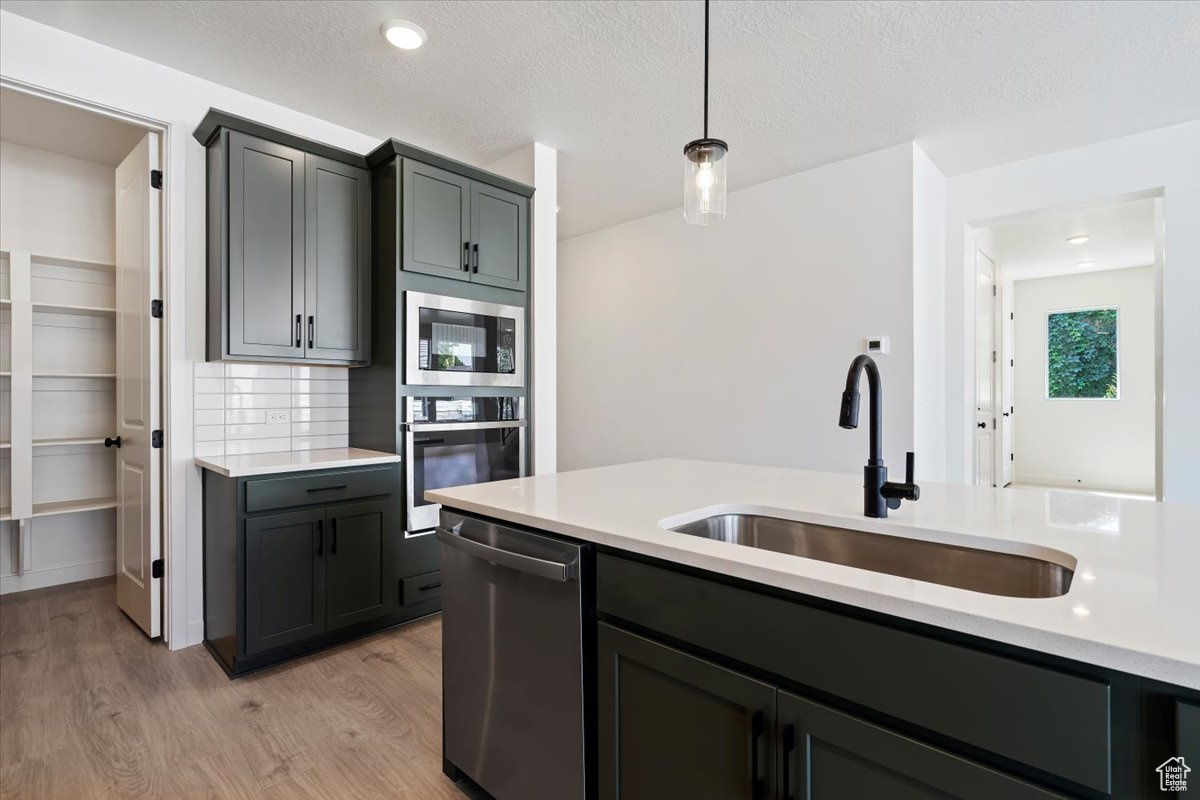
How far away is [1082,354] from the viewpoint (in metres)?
7.48

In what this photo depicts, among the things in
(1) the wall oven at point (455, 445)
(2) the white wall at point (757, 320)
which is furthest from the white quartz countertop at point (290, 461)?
(2) the white wall at point (757, 320)

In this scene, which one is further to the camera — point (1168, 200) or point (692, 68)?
point (1168, 200)

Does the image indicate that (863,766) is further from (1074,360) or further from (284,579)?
(1074,360)

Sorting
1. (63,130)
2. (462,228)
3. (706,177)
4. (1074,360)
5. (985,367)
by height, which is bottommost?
(985,367)

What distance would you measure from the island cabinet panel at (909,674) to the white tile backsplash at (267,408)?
2526mm

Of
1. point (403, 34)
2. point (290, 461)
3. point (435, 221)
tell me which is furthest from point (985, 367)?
point (290, 461)

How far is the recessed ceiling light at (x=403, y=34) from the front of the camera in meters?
2.35

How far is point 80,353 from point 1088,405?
10075 millimetres

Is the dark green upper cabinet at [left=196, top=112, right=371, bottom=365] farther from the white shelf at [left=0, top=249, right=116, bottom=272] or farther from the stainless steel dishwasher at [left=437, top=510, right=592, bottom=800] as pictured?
the stainless steel dishwasher at [left=437, top=510, right=592, bottom=800]

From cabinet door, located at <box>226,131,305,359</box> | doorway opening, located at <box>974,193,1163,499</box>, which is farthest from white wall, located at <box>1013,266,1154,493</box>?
cabinet door, located at <box>226,131,305,359</box>

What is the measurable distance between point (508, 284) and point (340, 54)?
4.32 ft

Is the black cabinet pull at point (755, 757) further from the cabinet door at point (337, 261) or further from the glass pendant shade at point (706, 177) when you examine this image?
the cabinet door at point (337, 261)

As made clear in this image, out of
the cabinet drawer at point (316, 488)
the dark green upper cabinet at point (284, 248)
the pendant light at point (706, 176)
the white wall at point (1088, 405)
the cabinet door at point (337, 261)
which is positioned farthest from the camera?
the white wall at point (1088, 405)

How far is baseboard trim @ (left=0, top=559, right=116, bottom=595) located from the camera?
10.9ft
